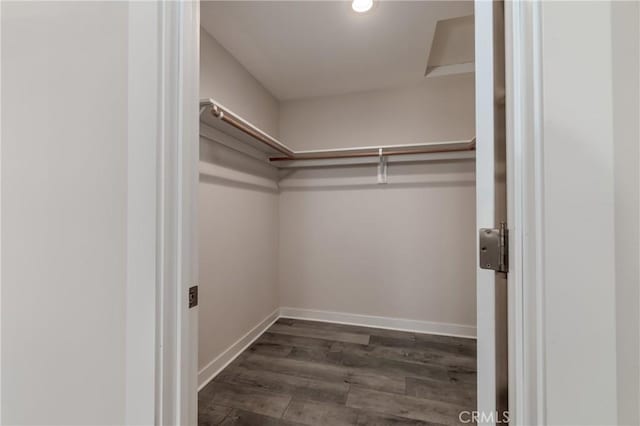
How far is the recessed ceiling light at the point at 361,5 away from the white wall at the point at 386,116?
1.12m

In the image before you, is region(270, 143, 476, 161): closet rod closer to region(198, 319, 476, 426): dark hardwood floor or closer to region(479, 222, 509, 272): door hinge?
region(198, 319, 476, 426): dark hardwood floor

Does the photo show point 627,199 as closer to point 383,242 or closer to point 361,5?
point 361,5

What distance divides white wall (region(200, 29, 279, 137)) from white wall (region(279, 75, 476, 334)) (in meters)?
0.33

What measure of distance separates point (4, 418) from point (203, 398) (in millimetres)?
986

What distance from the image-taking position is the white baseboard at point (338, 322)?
2.04 meters

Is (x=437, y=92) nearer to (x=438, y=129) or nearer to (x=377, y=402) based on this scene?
(x=438, y=129)

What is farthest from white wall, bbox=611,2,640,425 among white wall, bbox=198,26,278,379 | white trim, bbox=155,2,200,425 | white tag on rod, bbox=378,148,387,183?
white tag on rod, bbox=378,148,387,183

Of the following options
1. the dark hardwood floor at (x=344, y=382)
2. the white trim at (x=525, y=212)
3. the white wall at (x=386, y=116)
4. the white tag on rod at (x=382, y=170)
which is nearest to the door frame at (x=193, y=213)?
the white trim at (x=525, y=212)

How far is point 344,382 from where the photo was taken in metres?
1.75

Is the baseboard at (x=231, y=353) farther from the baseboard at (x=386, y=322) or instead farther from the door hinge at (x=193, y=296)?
the door hinge at (x=193, y=296)

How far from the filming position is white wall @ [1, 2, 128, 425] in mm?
680

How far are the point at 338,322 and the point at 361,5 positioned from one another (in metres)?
2.58

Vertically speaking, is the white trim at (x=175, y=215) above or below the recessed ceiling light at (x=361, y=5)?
below

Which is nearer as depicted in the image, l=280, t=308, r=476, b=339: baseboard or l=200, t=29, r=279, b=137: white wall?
l=200, t=29, r=279, b=137: white wall
